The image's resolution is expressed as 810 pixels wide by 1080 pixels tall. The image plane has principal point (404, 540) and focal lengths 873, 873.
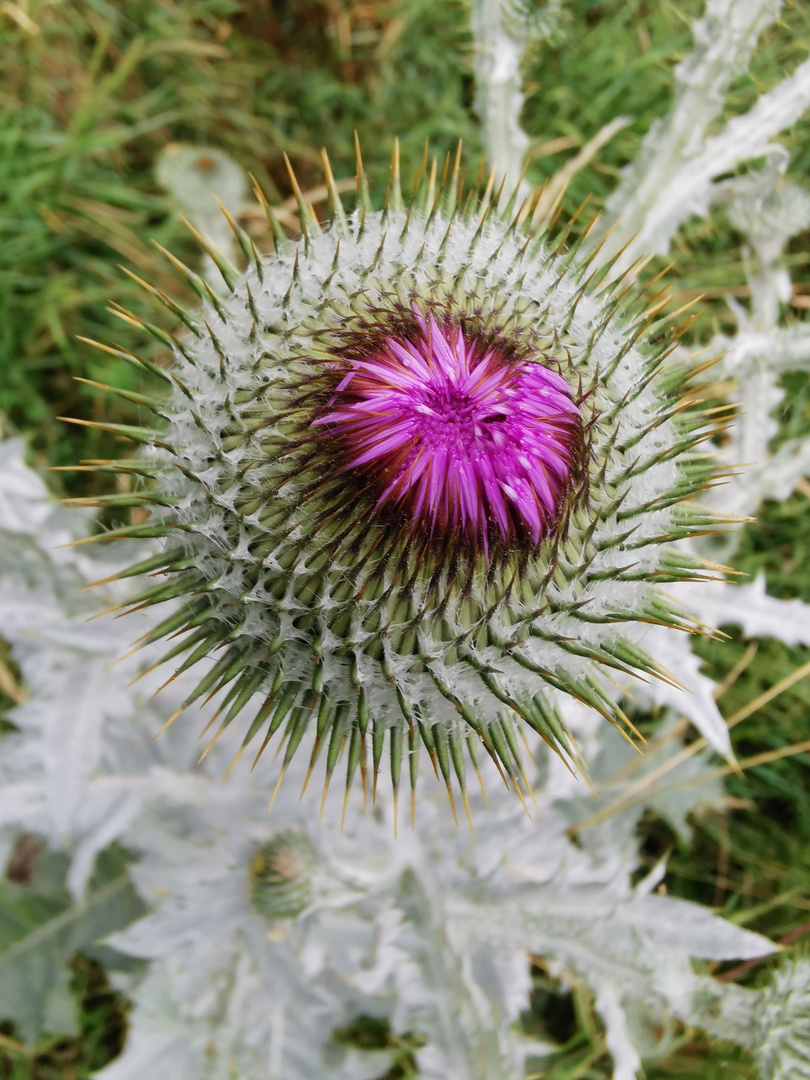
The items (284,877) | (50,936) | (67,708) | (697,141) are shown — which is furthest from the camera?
(50,936)

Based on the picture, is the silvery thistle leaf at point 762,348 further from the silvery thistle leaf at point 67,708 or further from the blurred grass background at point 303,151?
the silvery thistle leaf at point 67,708

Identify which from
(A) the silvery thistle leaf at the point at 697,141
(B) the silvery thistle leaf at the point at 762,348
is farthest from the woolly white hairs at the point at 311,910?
(A) the silvery thistle leaf at the point at 697,141

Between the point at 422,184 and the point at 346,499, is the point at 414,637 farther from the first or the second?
the point at 422,184

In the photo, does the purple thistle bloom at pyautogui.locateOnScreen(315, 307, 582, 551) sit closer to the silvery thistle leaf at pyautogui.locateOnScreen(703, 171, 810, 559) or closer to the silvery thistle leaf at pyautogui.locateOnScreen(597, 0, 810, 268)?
the silvery thistle leaf at pyautogui.locateOnScreen(597, 0, 810, 268)

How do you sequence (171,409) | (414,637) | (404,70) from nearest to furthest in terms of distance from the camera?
(414,637) < (171,409) < (404,70)

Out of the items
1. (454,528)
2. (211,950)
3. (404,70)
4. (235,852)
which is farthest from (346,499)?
(404,70)

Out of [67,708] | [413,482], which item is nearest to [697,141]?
[413,482]

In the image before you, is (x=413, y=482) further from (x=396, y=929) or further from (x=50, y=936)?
(x=50, y=936)
